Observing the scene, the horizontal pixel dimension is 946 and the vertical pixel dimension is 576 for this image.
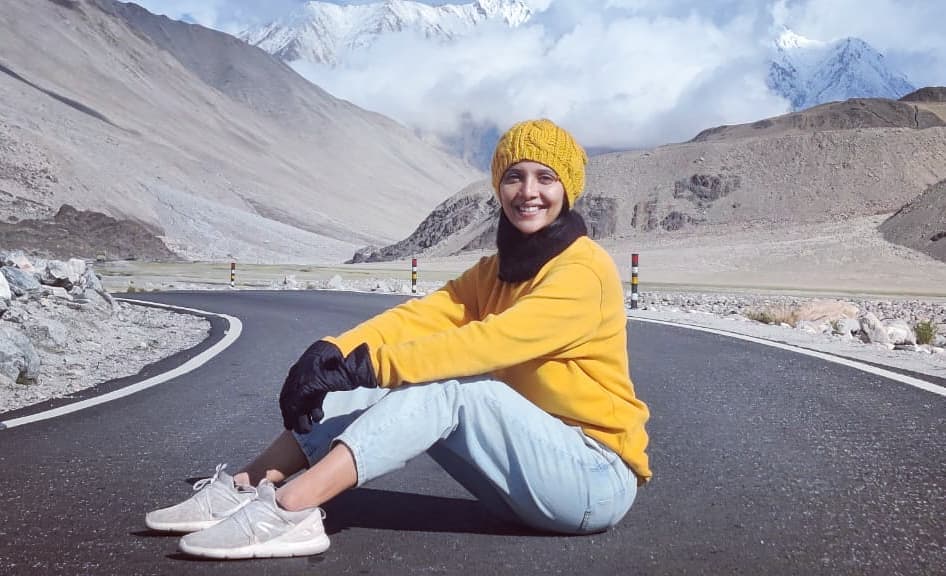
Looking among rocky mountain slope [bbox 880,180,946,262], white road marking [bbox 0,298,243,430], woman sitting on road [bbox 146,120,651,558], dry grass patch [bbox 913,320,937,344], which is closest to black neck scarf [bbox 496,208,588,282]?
woman sitting on road [bbox 146,120,651,558]

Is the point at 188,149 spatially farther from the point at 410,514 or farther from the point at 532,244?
the point at 532,244

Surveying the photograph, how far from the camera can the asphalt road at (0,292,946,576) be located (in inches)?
131

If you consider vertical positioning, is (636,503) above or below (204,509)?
below

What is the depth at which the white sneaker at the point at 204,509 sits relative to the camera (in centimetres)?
352

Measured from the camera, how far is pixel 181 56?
194125 mm

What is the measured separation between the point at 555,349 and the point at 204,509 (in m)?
1.35

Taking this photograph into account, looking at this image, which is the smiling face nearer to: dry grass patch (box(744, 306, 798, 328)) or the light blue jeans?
the light blue jeans

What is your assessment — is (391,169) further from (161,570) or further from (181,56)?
(161,570)

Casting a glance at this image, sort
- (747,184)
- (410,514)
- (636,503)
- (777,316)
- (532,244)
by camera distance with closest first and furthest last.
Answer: (532,244) → (410,514) → (636,503) → (777,316) → (747,184)

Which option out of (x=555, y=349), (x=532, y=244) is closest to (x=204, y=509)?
(x=555, y=349)

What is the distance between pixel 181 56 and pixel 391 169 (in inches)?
1980

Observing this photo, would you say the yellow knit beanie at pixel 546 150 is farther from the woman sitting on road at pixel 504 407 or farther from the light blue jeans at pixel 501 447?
the light blue jeans at pixel 501 447

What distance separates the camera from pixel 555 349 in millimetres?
3453

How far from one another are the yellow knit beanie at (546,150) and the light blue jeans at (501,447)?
0.87 metres
